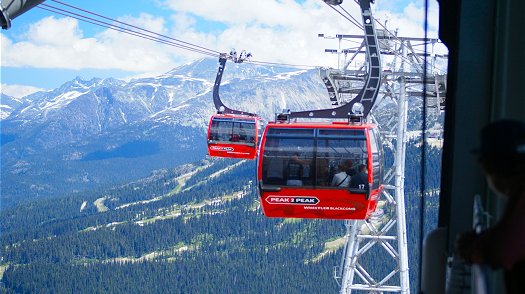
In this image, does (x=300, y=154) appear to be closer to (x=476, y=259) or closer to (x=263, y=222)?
(x=476, y=259)

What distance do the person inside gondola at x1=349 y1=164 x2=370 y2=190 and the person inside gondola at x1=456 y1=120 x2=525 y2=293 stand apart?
11.8 meters

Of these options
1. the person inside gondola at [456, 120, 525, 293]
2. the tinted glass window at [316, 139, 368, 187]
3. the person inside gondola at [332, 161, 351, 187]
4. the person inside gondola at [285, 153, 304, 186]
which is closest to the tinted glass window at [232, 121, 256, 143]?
the person inside gondola at [285, 153, 304, 186]

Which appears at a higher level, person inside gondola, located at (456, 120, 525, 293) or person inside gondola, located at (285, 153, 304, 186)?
person inside gondola, located at (456, 120, 525, 293)

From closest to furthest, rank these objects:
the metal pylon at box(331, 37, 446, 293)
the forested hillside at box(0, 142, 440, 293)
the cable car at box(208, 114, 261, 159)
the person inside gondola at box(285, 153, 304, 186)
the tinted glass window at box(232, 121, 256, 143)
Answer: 1. the person inside gondola at box(285, 153, 304, 186)
2. the metal pylon at box(331, 37, 446, 293)
3. the cable car at box(208, 114, 261, 159)
4. the tinted glass window at box(232, 121, 256, 143)
5. the forested hillside at box(0, 142, 440, 293)

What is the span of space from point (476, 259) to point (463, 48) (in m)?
2.14

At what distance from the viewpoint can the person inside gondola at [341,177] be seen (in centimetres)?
1472

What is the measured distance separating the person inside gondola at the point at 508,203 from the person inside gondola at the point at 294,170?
12.2 m

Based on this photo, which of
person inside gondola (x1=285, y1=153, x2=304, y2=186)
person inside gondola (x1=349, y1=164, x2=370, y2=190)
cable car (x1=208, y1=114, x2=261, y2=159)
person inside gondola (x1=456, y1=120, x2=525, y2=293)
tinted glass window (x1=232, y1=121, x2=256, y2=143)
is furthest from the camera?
tinted glass window (x1=232, y1=121, x2=256, y2=143)

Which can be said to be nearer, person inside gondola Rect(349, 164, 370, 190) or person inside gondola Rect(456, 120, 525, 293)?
person inside gondola Rect(456, 120, 525, 293)

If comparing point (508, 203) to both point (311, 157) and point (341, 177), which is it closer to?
point (341, 177)

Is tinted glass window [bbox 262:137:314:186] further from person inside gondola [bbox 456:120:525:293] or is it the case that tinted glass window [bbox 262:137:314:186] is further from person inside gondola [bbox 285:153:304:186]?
person inside gondola [bbox 456:120:525:293]

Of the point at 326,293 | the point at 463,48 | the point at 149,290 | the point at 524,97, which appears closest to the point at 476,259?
the point at 524,97

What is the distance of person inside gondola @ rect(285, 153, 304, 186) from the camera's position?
589 inches

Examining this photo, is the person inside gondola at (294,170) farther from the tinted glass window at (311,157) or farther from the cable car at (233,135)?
the cable car at (233,135)
